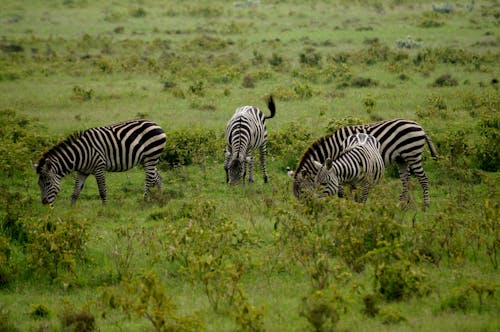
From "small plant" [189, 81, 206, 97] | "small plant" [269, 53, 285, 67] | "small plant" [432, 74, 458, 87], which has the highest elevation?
"small plant" [269, 53, 285, 67]

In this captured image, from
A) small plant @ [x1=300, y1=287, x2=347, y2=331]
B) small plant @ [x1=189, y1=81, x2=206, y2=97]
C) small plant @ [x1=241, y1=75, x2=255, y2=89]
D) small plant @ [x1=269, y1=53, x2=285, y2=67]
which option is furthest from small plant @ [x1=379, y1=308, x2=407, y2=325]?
small plant @ [x1=269, y1=53, x2=285, y2=67]

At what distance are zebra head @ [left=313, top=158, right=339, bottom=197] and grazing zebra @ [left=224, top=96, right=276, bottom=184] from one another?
318 centimetres

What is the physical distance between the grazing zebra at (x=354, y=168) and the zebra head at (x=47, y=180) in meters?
4.69

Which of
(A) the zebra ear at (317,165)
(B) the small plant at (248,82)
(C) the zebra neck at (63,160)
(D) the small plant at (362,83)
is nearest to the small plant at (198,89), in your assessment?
(B) the small plant at (248,82)

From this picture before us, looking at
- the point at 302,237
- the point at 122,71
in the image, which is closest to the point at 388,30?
the point at 122,71

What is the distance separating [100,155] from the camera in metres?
13.2

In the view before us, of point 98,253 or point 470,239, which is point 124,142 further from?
point 470,239

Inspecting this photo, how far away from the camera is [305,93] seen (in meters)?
21.8

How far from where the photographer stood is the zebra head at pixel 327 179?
36.5 feet

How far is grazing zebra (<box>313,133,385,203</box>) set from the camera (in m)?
11.2

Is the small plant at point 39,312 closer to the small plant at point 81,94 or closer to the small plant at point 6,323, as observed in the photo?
the small plant at point 6,323

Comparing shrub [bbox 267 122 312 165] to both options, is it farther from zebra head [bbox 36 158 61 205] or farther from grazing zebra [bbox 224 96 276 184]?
zebra head [bbox 36 158 61 205]

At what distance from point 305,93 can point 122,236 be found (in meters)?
12.2

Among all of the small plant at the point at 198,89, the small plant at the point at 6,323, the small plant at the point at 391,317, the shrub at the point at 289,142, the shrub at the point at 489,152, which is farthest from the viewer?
the small plant at the point at 198,89
